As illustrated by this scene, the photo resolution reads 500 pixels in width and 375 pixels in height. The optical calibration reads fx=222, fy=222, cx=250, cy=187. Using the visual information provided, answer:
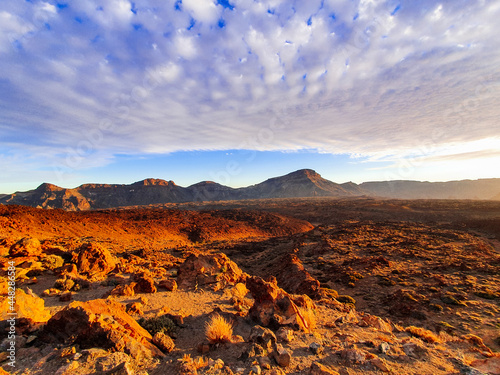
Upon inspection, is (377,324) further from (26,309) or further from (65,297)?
(65,297)

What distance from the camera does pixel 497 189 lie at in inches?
7160

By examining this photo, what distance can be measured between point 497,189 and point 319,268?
255714 mm

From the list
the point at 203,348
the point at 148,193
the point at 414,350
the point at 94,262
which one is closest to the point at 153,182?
the point at 148,193

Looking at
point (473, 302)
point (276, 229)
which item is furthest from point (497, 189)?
point (473, 302)

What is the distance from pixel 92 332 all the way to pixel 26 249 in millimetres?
12559

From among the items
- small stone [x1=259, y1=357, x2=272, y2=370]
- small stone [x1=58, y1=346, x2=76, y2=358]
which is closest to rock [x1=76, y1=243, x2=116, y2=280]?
small stone [x1=58, y1=346, x2=76, y2=358]

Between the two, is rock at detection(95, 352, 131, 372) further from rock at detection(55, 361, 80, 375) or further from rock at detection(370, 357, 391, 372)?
rock at detection(370, 357, 391, 372)

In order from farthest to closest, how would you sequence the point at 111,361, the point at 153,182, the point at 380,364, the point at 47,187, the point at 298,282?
the point at 153,182 < the point at 47,187 < the point at 298,282 < the point at 380,364 < the point at 111,361

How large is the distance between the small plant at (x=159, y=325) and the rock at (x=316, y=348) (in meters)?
3.83

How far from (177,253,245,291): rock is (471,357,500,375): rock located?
9012 millimetres

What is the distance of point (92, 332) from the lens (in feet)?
15.4

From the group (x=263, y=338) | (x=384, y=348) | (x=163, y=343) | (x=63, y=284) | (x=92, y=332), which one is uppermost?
(x=92, y=332)

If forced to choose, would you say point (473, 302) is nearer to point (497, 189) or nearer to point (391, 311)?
point (391, 311)

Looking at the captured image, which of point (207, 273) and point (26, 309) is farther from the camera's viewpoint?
point (207, 273)
